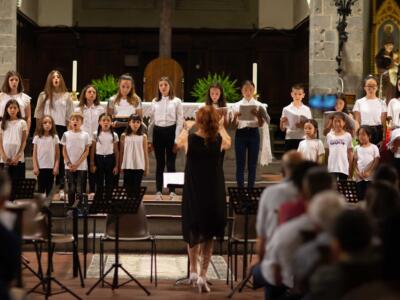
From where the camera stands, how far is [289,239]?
5.03m

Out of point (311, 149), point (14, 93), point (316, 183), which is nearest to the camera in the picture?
point (316, 183)

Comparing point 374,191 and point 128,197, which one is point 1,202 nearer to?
point 374,191

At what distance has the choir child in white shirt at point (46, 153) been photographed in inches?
432

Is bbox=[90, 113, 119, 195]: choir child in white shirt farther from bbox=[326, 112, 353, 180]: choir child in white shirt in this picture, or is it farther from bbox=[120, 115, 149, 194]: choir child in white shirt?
bbox=[326, 112, 353, 180]: choir child in white shirt

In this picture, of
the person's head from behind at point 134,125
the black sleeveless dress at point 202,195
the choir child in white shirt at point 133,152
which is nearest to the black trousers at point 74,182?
the choir child in white shirt at point 133,152

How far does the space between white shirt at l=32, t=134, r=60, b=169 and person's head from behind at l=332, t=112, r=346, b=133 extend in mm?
3479

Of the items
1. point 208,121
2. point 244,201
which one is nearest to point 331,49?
point 208,121

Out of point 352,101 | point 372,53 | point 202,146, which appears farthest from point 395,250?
point 372,53

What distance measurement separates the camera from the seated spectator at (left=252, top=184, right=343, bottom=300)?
4598 millimetres

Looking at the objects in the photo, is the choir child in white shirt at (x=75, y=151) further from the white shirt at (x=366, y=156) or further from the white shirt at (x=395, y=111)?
the white shirt at (x=395, y=111)

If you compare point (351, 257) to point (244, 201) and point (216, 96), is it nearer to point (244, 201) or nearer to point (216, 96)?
point (244, 201)

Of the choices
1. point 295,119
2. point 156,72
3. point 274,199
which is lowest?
point 274,199

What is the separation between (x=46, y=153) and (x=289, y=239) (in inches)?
253

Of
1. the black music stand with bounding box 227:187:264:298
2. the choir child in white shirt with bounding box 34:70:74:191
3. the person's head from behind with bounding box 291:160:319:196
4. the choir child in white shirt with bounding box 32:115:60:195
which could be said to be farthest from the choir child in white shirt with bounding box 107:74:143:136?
the person's head from behind with bounding box 291:160:319:196
